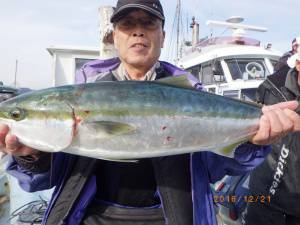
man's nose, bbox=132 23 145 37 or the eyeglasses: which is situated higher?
the eyeglasses

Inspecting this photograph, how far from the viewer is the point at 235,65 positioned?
10602 mm

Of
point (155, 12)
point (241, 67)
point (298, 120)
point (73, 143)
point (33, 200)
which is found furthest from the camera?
point (241, 67)

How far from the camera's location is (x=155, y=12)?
2.42 meters

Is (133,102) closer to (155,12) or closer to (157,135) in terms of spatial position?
(157,135)

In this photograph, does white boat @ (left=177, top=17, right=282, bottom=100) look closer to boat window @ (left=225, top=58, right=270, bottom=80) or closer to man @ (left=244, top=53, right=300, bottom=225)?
boat window @ (left=225, top=58, right=270, bottom=80)

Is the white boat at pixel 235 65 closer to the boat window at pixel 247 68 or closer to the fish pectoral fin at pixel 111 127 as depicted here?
the boat window at pixel 247 68

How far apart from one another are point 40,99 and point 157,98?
2.11 feet

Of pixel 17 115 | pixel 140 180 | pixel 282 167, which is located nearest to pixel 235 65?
pixel 282 167

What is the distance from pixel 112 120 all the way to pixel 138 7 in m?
0.81

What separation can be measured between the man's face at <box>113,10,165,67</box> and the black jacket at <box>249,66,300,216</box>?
167 centimetres

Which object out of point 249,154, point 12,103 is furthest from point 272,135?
point 12,103

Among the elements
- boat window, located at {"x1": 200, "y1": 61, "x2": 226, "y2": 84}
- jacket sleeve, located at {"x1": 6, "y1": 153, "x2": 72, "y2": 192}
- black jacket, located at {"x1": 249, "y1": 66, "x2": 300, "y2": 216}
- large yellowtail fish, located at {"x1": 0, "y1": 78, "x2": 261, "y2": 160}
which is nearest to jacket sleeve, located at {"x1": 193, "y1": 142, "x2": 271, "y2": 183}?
large yellowtail fish, located at {"x1": 0, "y1": 78, "x2": 261, "y2": 160}

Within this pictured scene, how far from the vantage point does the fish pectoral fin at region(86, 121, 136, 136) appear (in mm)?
1988
